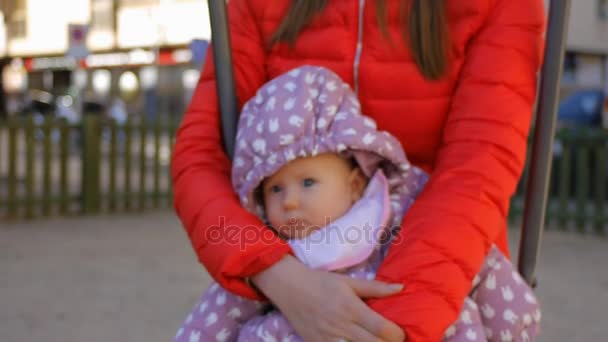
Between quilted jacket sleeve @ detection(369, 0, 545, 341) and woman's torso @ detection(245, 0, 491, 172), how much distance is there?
32 mm

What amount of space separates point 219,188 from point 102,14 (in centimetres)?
3136

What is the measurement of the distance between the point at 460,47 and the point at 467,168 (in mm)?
294

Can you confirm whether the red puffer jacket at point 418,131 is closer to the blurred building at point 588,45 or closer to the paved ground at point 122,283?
the paved ground at point 122,283

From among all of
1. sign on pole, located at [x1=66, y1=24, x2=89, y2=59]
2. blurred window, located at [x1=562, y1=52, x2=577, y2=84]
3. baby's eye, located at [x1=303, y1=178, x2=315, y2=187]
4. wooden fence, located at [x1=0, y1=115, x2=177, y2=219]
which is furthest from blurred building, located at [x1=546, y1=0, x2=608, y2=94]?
baby's eye, located at [x1=303, y1=178, x2=315, y2=187]

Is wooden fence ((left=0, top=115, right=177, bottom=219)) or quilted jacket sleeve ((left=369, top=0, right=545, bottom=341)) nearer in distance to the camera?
quilted jacket sleeve ((left=369, top=0, right=545, bottom=341))

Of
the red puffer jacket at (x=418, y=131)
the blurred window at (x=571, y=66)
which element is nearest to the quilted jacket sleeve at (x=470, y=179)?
the red puffer jacket at (x=418, y=131)

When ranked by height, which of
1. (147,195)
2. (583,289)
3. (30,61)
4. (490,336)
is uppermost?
(490,336)

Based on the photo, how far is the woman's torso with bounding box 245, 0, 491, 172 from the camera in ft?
5.49

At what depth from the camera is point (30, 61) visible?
35.8 metres

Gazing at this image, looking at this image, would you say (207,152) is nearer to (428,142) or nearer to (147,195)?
(428,142)

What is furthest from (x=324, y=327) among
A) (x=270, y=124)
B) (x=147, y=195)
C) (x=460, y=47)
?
(x=147, y=195)

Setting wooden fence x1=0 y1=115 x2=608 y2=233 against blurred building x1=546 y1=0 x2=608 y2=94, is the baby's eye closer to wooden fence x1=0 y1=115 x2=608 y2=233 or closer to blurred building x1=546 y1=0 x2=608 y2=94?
wooden fence x1=0 y1=115 x2=608 y2=233

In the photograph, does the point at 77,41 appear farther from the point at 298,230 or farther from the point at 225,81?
the point at 298,230

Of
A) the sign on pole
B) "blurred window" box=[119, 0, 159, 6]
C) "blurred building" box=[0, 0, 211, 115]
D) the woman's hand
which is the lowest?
"blurred building" box=[0, 0, 211, 115]
